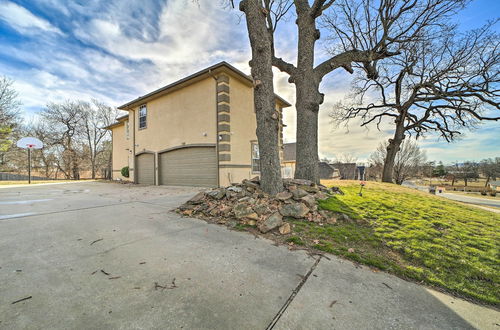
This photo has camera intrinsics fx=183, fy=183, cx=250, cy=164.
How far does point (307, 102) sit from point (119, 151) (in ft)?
54.0

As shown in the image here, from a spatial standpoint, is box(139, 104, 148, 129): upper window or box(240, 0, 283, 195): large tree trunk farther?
box(139, 104, 148, 129): upper window

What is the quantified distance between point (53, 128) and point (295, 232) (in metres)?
28.3

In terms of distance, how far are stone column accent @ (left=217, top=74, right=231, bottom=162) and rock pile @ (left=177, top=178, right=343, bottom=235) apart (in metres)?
3.82

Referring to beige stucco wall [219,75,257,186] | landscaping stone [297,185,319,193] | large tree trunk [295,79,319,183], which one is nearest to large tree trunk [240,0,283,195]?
landscaping stone [297,185,319,193]

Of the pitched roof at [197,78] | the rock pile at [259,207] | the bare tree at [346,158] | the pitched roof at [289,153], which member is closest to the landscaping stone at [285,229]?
the rock pile at [259,207]

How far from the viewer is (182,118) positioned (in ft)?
32.0

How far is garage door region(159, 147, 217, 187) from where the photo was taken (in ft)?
28.8

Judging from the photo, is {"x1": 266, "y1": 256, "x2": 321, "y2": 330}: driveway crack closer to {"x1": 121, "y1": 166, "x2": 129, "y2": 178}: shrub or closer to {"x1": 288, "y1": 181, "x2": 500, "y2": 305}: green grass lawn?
{"x1": 288, "y1": 181, "x2": 500, "y2": 305}: green grass lawn

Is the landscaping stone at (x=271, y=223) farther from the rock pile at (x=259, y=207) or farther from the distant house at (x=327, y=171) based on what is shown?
the distant house at (x=327, y=171)

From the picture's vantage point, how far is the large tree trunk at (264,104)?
4.37 metres

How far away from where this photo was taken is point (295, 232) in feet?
9.95

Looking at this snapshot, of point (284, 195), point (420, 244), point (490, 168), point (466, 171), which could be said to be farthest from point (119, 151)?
point (490, 168)

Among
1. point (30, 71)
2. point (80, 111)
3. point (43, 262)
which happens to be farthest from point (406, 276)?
point (80, 111)

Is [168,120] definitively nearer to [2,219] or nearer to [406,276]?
[2,219]
